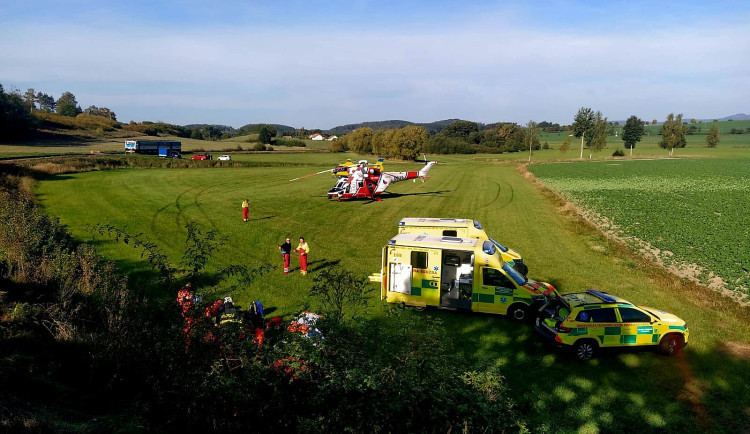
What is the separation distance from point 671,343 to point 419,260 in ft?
23.0

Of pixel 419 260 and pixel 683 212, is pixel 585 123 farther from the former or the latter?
pixel 419 260

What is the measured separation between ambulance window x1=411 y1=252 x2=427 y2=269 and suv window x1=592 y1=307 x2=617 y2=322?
473 cm

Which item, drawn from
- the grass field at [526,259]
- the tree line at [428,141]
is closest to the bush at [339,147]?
the tree line at [428,141]

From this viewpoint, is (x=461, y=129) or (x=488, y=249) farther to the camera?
(x=461, y=129)

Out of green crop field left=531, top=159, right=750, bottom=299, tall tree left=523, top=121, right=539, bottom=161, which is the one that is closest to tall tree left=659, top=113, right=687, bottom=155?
tall tree left=523, top=121, right=539, bottom=161

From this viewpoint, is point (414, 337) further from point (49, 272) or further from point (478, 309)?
point (49, 272)

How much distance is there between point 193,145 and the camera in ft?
323

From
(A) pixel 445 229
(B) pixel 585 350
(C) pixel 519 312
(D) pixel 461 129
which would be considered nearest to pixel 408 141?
(A) pixel 445 229

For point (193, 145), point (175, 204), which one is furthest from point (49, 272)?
point (193, 145)

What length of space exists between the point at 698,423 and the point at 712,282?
30.7ft

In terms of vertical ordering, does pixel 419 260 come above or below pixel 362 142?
below

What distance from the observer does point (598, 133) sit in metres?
83.9

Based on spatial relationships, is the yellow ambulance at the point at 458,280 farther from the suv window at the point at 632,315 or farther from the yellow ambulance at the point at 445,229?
the yellow ambulance at the point at 445,229

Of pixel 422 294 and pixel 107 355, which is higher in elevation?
pixel 107 355
